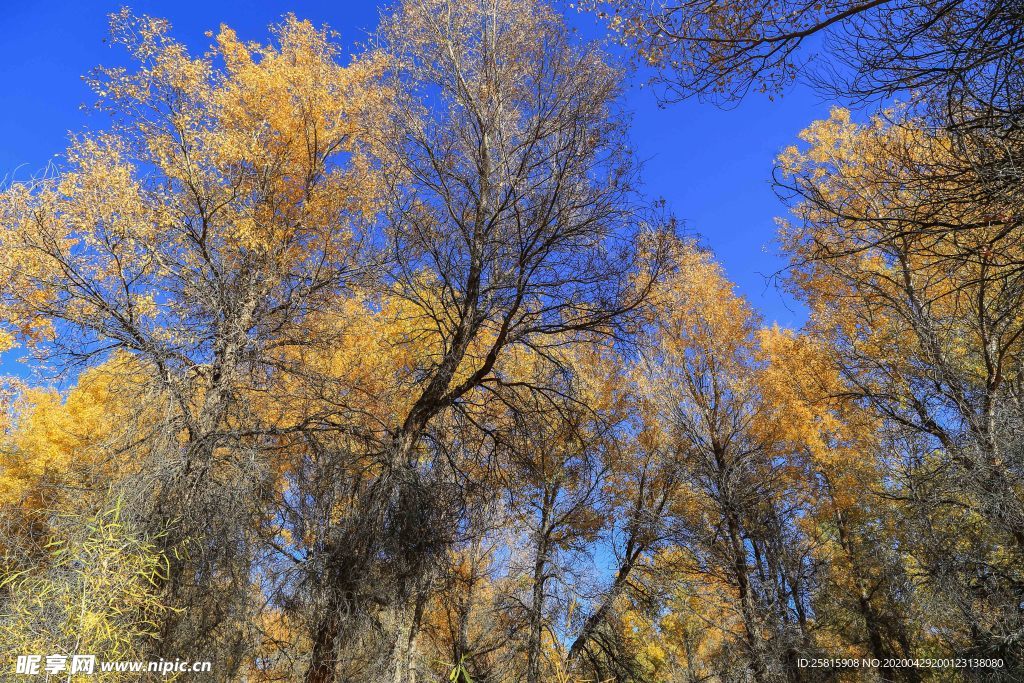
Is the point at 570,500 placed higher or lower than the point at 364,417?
lower

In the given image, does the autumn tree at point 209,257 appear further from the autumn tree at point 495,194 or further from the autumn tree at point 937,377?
the autumn tree at point 937,377

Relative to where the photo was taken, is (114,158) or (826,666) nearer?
(114,158)

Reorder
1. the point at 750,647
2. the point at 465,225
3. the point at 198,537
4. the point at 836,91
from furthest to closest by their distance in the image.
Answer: the point at 750,647, the point at 465,225, the point at 198,537, the point at 836,91

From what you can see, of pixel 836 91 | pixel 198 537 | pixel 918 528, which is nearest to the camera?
pixel 836 91

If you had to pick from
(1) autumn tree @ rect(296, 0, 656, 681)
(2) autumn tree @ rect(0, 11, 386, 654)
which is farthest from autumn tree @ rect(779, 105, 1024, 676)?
(2) autumn tree @ rect(0, 11, 386, 654)

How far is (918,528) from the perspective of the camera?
823cm

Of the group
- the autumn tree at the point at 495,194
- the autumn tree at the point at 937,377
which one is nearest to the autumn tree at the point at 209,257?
the autumn tree at the point at 495,194

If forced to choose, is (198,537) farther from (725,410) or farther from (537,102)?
(725,410)

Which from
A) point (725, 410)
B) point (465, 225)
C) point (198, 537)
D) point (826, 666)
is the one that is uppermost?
point (465, 225)

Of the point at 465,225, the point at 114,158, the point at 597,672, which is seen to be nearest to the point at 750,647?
the point at 597,672

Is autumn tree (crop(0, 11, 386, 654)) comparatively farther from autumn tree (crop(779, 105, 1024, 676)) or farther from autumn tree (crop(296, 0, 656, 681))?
autumn tree (crop(779, 105, 1024, 676))

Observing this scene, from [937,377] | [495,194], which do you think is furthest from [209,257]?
[937,377]

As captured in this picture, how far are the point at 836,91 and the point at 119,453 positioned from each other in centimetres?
739

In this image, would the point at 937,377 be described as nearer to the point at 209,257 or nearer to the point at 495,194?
the point at 495,194
